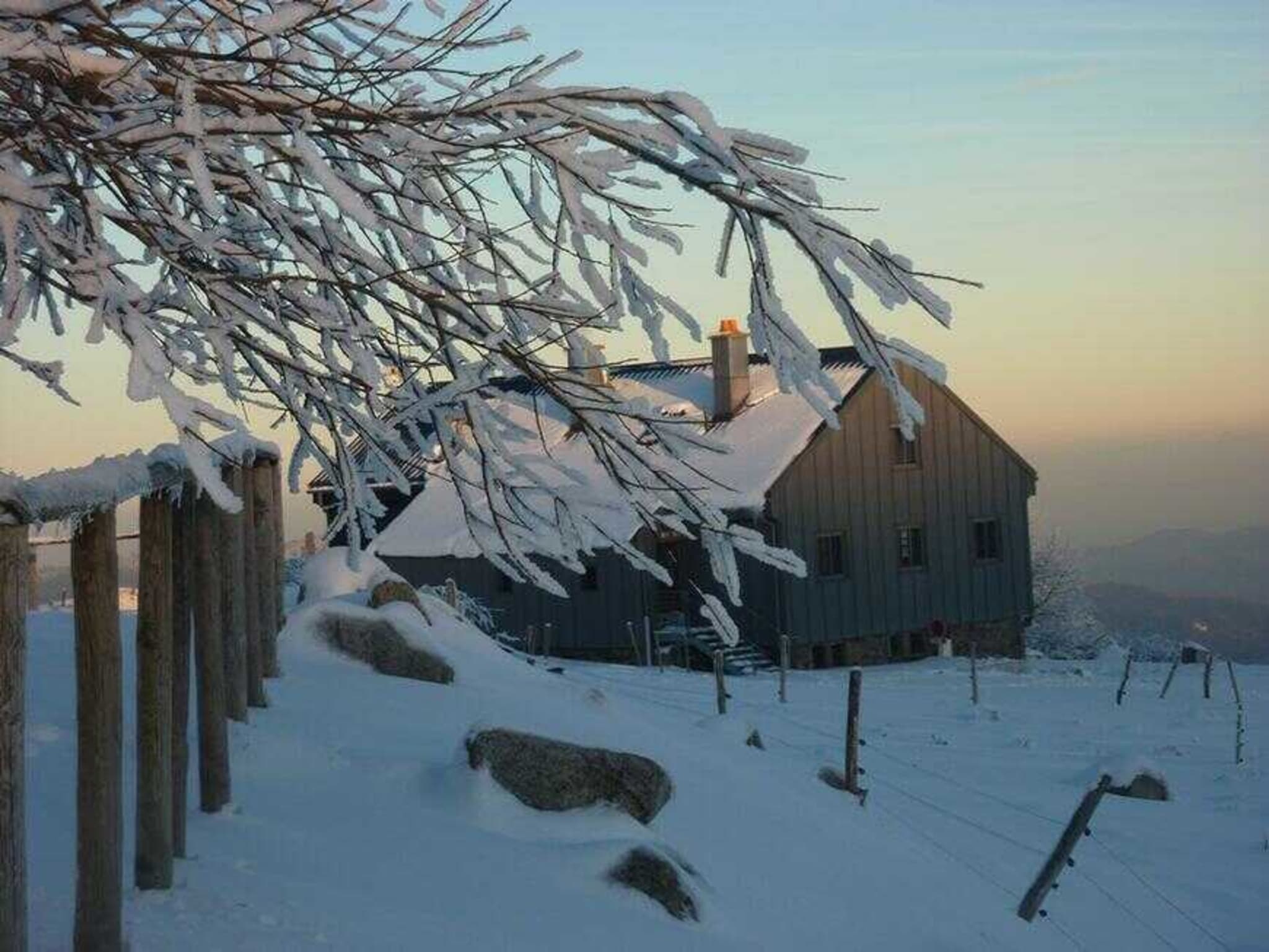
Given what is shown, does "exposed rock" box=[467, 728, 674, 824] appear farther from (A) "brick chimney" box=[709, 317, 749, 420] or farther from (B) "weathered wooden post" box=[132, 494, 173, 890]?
(A) "brick chimney" box=[709, 317, 749, 420]

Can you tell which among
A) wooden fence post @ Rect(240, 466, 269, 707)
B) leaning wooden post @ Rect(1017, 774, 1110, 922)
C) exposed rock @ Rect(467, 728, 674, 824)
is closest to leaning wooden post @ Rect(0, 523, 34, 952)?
exposed rock @ Rect(467, 728, 674, 824)

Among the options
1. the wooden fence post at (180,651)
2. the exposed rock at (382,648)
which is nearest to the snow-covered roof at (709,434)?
the exposed rock at (382,648)

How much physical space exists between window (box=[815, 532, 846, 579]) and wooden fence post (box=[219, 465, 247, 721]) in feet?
80.5

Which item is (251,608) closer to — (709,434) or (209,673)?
(209,673)

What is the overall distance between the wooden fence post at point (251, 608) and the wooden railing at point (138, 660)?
1.94 feet

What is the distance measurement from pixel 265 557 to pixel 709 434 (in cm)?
2107

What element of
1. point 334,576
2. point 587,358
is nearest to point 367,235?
point 587,358

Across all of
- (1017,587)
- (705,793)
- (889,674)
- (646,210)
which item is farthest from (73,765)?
(1017,587)

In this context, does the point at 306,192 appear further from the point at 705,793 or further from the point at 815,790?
the point at 815,790

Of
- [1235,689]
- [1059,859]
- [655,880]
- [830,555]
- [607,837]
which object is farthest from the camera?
[830,555]

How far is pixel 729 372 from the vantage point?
34656 mm

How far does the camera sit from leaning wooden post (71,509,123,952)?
4.93 meters

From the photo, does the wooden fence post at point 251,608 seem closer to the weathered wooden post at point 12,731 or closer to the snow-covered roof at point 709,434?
the weathered wooden post at point 12,731

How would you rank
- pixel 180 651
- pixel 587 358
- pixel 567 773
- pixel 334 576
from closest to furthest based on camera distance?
1. pixel 587 358
2. pixel 180 651
3. pixel 567 773
4. pixel 334 576
